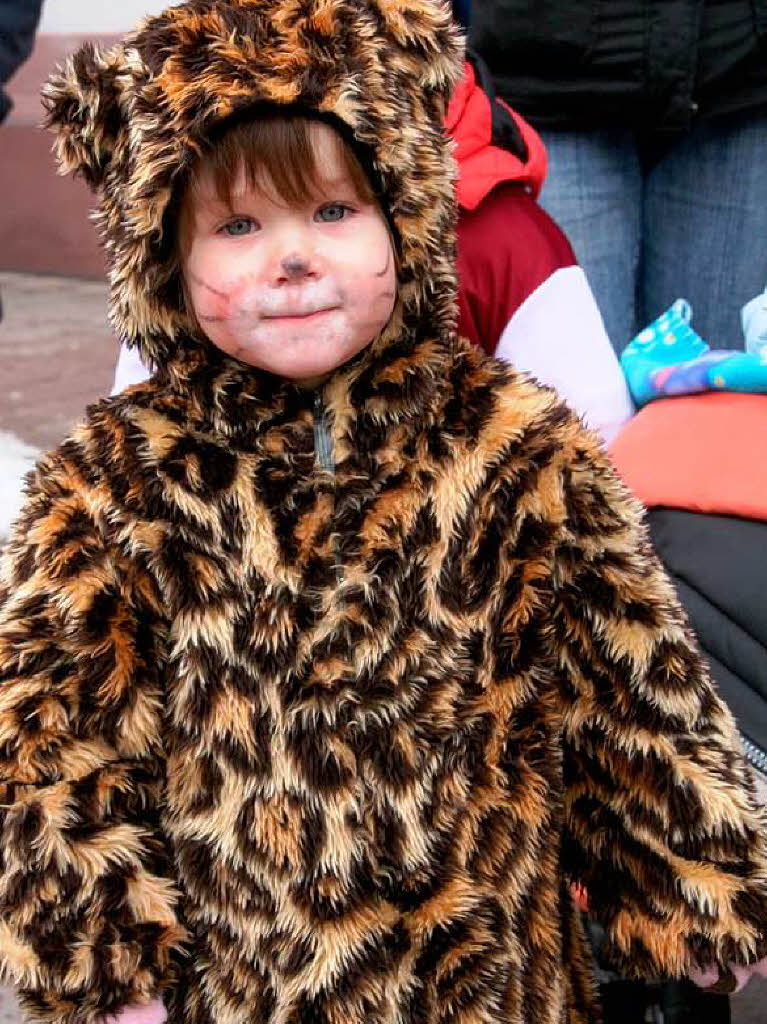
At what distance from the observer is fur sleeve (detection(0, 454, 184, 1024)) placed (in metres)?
1.45

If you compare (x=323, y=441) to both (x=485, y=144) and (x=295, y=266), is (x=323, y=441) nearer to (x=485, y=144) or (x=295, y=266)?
(x=295, y=266)

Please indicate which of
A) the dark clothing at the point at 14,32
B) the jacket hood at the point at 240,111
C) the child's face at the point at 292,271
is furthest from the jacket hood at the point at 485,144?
the dark clothing at the point at 14,32

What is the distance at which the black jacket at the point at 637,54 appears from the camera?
231 centimetres

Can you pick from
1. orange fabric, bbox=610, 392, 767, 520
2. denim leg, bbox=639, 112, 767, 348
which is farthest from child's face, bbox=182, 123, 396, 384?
denim leg, bbox=639, 112, 767, 348

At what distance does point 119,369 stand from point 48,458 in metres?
0.58

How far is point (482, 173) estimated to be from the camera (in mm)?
2088

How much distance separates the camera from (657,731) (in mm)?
1594

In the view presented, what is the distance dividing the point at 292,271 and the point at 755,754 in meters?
0.80

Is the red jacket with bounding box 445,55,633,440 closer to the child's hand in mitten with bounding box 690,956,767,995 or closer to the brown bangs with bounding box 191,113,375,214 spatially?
the brown bangs with bounding box 191,113,375,214

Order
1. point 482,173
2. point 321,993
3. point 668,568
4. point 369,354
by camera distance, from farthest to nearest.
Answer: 1. point 482,173
2. point 668,568
3. point 369,354
4. point 321,993

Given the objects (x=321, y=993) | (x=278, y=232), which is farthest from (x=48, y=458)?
(x=321, y=993)

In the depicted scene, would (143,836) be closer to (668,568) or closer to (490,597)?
(490,597)

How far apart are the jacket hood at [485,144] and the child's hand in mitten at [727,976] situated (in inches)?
44.1

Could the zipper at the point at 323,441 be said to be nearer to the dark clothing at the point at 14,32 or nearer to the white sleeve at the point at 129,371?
the white sleeve at the point at 129,371
